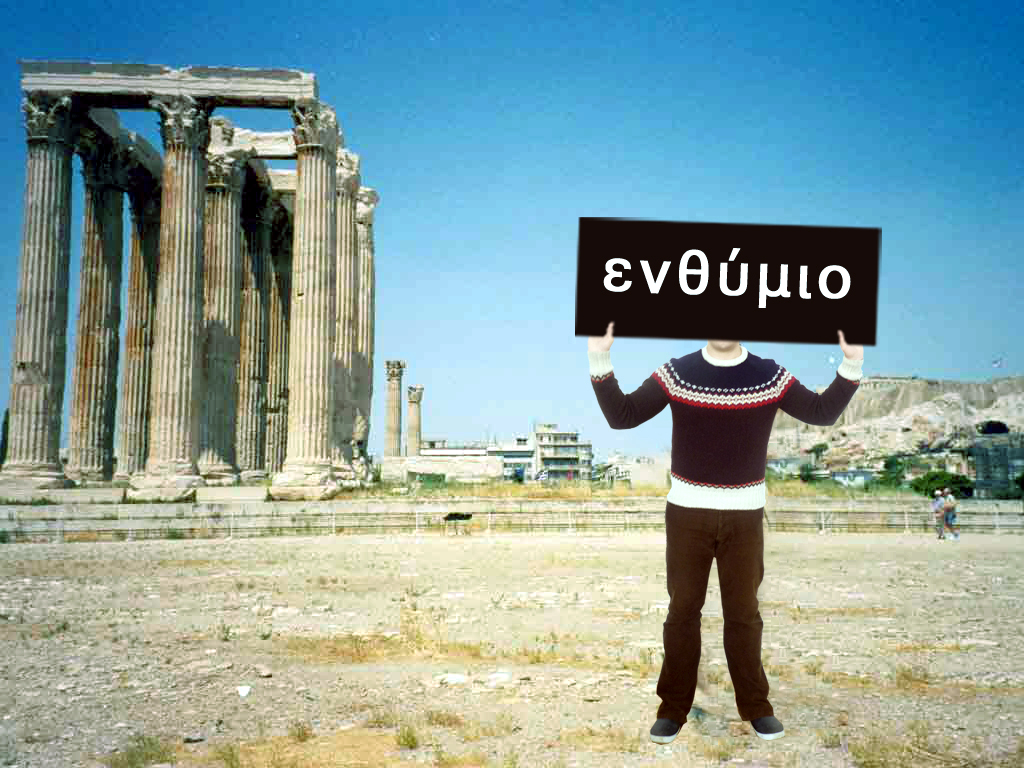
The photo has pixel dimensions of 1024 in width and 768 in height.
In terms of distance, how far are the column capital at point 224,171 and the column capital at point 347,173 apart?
4.17 m

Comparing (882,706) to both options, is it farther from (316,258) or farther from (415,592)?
(316,258)

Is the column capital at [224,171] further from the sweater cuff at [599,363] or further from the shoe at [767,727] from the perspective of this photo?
the shoe at [767,727]

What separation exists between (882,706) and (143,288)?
3598cm

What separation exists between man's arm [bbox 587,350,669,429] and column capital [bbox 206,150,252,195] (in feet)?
112

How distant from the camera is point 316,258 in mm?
30609

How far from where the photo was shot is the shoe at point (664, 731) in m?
4.32

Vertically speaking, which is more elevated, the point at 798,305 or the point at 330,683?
the point at 798,305

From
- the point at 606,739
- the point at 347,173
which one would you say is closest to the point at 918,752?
the point at 606,739

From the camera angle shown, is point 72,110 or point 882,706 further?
point 72,110

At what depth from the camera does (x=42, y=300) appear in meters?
29.8

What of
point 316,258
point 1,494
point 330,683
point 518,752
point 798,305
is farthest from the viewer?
point 316,258

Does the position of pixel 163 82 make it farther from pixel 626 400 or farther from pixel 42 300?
pixel 626 400

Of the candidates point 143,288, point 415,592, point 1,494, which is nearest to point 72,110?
point 143,288

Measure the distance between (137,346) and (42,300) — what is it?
6.52 meters
